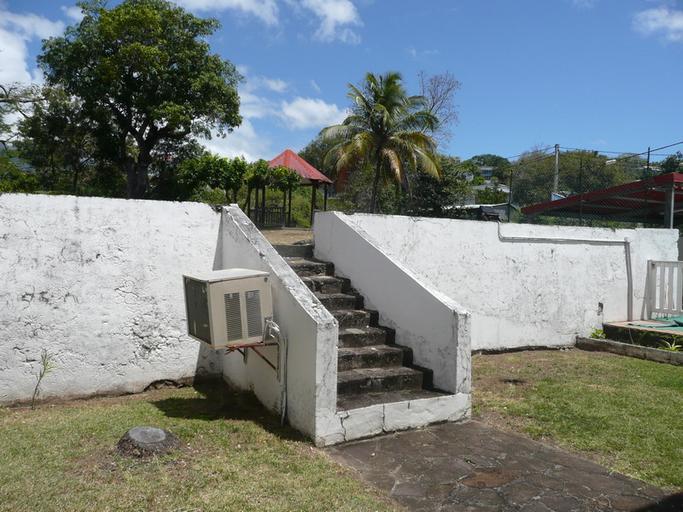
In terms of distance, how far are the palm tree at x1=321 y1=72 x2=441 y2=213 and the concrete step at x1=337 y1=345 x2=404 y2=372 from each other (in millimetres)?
14083

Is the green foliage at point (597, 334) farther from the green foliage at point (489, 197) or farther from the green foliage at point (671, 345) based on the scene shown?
the green foliage at point (489, 197)

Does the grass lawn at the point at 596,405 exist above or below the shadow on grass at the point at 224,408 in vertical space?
below

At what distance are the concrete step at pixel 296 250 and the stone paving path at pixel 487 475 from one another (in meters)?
2.92

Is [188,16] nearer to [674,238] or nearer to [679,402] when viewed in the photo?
[674,238]

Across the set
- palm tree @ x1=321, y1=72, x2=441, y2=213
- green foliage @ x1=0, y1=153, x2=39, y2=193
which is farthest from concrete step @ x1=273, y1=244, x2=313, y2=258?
green foliage @ x1=0, y1=153, x2=39, y2=193

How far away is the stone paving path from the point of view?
3510 mm

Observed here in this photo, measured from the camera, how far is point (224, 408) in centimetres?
507

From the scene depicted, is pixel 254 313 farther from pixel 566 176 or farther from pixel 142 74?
pixel 566 176

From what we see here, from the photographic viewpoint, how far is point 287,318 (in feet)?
15.5

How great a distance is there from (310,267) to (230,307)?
76.5 inches

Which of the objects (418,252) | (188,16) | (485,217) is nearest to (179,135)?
(188,16)

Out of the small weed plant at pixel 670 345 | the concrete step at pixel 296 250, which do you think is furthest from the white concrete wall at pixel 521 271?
the small weed plant at pixel 670 345

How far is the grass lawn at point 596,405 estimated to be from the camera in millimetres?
4332

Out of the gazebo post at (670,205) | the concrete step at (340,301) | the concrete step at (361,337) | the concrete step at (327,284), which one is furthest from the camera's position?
the gazebo post at (670,205)
